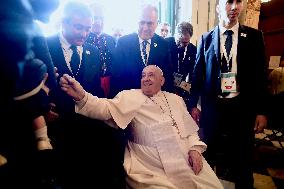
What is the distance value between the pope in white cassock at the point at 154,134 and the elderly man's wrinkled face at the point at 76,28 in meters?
0.52

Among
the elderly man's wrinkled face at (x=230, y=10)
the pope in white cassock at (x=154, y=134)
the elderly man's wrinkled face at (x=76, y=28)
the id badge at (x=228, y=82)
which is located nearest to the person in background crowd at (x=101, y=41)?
the pope in white cassock at (x=154, y=134)

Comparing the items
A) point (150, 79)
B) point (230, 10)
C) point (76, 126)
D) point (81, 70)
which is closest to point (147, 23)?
point (150, 79)

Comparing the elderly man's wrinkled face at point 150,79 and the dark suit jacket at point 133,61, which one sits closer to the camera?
the elderly man's wrinkled face at point 150,79

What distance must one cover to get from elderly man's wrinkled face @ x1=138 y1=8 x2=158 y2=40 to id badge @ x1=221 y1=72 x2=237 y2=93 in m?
0.96

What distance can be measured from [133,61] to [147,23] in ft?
1.52

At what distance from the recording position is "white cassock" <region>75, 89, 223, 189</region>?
2.21 m

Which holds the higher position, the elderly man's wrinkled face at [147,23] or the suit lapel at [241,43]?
the elderly man's wrinkled face at [147,23]

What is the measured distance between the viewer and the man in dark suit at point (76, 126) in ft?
7.42

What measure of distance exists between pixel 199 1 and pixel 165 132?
4.38 m

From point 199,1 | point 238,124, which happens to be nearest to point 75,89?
point 238,124

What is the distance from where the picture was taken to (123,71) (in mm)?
3057

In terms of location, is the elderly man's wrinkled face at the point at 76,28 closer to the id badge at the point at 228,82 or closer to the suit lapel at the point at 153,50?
the suit lapel at the point at 153,50

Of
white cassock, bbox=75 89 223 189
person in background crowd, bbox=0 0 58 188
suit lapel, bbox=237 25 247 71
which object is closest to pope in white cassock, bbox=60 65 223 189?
white cassock, bbox=75 89 223 189

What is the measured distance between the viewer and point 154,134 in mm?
2459
